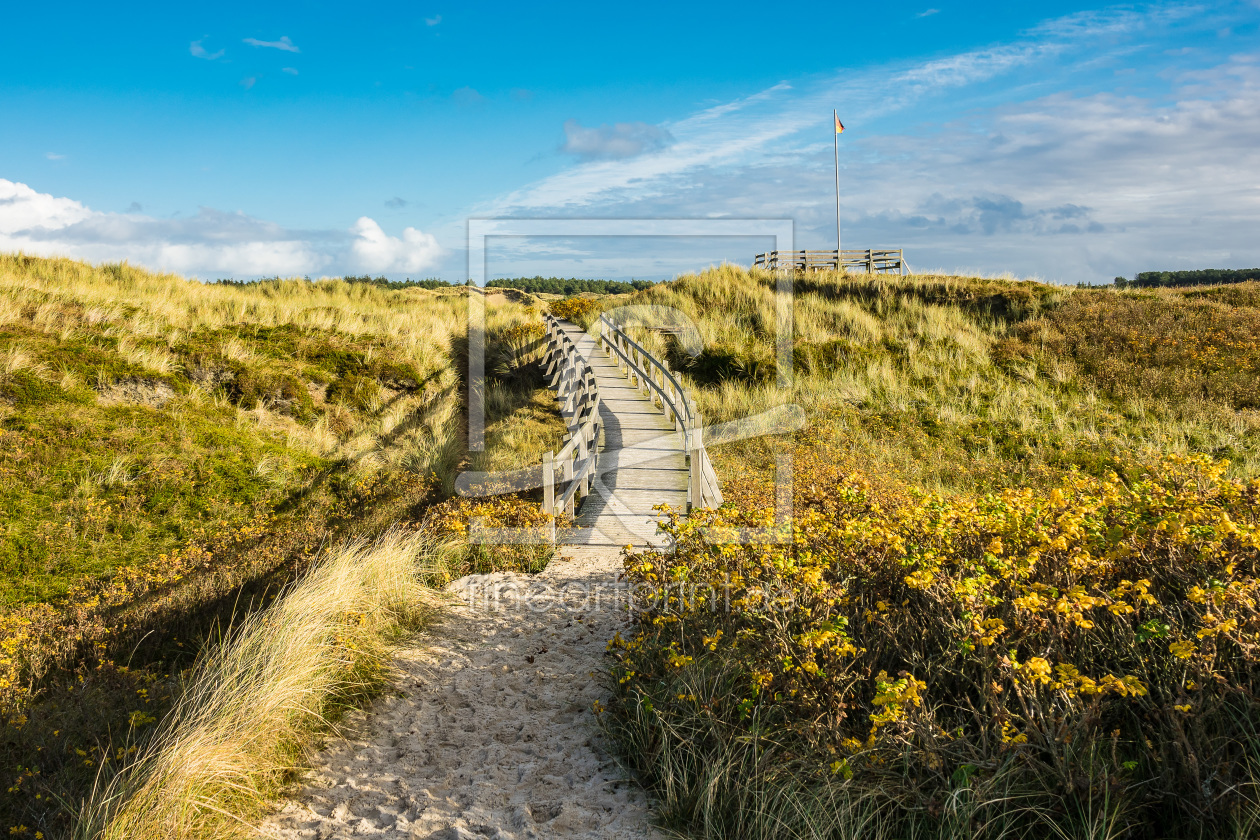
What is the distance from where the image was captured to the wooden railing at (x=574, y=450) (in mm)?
10133

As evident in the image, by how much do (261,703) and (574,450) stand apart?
22.7ft

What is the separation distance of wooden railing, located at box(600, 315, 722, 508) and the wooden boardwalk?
1.17 ft

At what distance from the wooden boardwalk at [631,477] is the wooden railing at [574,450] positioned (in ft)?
1.03

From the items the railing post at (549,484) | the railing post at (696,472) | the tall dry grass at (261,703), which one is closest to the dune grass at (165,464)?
the tall dry grass at (261,703)

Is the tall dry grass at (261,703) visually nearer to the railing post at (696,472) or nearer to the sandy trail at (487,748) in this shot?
the sandy trail at (487,748)

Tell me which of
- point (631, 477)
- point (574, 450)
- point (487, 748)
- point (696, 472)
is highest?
point (574, 450)

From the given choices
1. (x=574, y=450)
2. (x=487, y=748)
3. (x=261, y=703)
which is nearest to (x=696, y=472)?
(x=574, y=450)

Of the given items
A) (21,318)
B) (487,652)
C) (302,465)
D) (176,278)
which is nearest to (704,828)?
(487,652)

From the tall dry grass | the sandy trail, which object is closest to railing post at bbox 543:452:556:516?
the sandy trail

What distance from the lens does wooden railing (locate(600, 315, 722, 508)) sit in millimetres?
10297

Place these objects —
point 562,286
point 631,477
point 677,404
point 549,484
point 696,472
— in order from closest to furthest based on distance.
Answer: point 549,484
point 696,472
point 631,477
point 677,404
point 562,286

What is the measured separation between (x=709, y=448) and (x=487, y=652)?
9124mm

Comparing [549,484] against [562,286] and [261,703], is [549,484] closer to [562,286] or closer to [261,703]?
[261,703]

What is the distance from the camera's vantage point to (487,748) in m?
5.13
